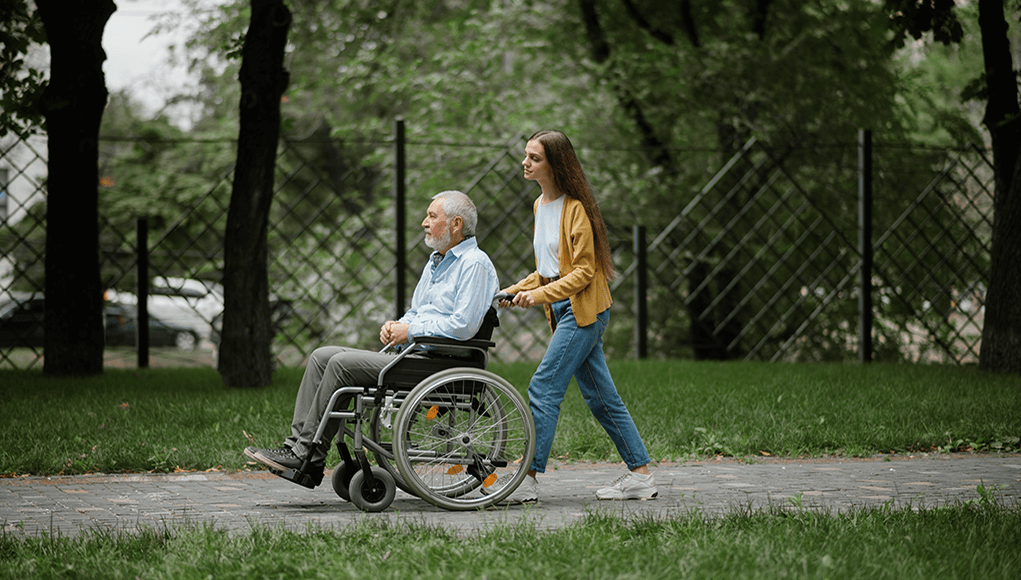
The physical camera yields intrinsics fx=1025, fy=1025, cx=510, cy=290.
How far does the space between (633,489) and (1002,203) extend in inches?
274

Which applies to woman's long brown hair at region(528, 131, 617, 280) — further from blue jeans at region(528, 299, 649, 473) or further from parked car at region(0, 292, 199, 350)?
parked car at region(0, 292, 199, 350)

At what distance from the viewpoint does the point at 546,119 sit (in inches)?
561

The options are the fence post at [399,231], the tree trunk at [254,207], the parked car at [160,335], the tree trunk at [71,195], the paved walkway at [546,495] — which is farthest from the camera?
the parked car at [160,335]

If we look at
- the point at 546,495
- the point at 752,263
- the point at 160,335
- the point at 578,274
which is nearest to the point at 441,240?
Result: the point at 578,274

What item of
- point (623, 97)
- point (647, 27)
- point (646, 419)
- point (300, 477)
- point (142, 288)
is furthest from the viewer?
point (647, 27)

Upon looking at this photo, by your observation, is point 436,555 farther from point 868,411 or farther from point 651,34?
point 651,34

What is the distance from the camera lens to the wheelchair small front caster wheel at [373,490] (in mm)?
4594

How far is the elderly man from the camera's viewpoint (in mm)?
4570

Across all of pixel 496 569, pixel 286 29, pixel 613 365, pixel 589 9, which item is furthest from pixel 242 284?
pixel 589 9

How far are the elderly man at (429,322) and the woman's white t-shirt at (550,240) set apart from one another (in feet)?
1.02

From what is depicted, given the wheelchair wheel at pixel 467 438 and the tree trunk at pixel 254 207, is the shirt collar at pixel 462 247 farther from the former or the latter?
the tree trunk at pixel 254 207

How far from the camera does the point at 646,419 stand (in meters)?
6.97

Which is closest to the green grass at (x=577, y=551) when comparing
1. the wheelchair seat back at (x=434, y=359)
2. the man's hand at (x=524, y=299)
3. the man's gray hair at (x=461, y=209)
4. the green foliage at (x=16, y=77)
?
the wheelchair seat back at (x=434, y=359)

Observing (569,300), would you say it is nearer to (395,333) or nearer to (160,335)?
(395,333)
